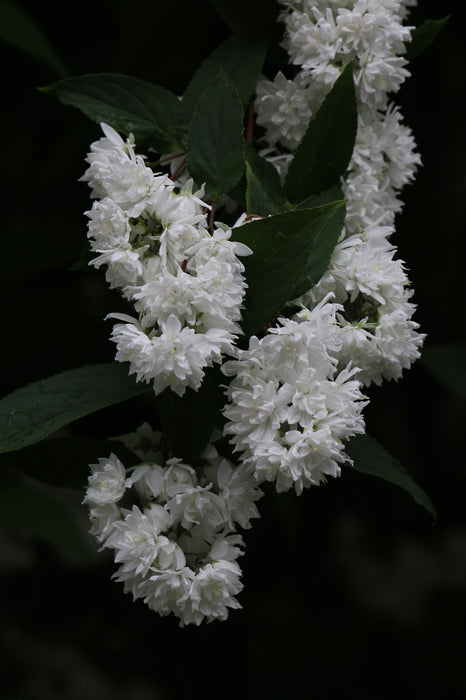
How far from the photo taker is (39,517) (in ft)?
6.59

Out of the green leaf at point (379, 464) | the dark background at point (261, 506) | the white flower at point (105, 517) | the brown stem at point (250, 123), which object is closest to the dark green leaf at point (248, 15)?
the brown stem at point (250, 123)

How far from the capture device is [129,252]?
3.30 ft

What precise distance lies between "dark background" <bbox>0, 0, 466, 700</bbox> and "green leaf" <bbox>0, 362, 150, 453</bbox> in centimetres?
93

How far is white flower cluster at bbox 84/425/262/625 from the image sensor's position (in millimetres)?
1098

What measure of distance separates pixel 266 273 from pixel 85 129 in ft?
4.29

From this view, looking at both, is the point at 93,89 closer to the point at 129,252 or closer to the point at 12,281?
the point at 129,252

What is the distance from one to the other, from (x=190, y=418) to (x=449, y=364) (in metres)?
0.91

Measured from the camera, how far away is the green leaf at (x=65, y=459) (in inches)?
49.0

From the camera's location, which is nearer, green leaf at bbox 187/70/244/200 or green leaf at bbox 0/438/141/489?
green leaf at bbox 187/70/244/200

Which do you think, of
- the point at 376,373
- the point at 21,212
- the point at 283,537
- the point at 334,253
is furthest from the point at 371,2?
the point at 283,537

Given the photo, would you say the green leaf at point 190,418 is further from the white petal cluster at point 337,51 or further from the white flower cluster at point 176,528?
the white petal cluster at point 337,51

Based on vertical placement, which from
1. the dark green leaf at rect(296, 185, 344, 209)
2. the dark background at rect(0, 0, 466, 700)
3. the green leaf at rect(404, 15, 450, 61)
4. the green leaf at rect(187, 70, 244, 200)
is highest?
the green leaf at rect(404, 15, 450, 61)

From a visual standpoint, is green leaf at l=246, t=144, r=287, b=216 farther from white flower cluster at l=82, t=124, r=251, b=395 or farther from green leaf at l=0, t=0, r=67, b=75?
green leaf at l=0, t=0, r=67, b=75

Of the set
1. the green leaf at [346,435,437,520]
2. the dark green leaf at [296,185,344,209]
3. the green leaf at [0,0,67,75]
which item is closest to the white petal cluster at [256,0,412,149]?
the dark green leaf at [296,185,344,209]
